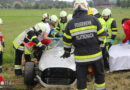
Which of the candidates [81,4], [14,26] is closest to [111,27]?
[81,4]

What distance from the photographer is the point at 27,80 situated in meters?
5.14

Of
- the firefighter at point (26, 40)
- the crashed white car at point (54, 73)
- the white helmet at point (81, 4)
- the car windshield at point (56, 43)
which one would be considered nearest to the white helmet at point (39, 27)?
the firefighter at point (26, 40)

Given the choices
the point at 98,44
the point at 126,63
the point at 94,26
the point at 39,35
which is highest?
the point at 94,26

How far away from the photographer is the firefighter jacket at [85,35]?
3.50m

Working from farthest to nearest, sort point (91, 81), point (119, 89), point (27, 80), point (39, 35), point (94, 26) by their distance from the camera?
point (39, 35) → point (91, 81) → point (27, 80) → point (119, 89) → point (94, 26)

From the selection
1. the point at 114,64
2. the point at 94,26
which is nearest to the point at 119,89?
the point at 114,64

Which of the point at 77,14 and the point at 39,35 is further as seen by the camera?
the point at 39,35

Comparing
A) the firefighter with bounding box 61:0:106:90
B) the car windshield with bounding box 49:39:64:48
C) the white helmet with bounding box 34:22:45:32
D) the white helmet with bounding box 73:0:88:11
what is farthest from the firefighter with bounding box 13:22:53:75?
the white helmet with bounding box 73:0:88:11

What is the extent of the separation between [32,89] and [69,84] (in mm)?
1017

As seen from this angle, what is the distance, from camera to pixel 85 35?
3.50 metres

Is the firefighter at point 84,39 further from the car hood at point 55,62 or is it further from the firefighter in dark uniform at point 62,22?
the firefighter in dark uniform at point 62,22

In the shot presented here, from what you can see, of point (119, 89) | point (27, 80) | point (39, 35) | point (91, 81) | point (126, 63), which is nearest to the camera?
point (119, 89)

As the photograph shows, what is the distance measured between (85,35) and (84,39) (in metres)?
0.07

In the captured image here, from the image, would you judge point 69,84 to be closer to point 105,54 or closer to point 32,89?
point 32,89
